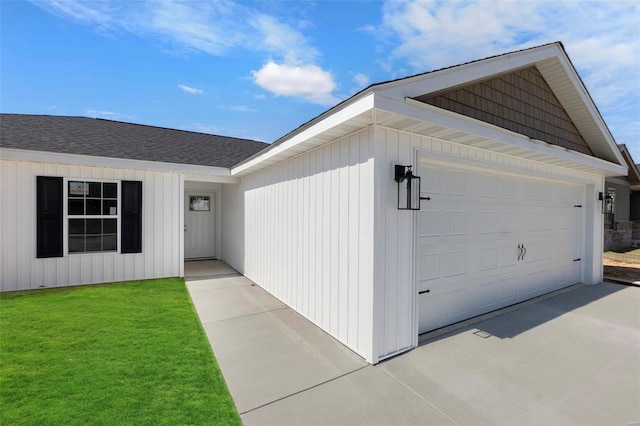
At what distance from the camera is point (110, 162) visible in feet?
20.3

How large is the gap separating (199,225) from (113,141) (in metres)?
3.44

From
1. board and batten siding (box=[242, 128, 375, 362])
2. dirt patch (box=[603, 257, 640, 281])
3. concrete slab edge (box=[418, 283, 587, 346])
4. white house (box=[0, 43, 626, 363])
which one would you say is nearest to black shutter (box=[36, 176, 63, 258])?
white house (box=[0, 43, 626, 363])

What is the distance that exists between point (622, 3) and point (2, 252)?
1137cm

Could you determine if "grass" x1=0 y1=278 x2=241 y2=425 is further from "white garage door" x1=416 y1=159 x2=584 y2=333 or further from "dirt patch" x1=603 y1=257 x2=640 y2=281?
"dirt patch" x1=603 y1=257 x2=640 y2=281

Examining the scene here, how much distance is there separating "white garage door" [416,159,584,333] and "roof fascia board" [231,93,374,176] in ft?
4.63

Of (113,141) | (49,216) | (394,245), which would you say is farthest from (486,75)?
(113,141)

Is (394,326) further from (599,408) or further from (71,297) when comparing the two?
(71,297)

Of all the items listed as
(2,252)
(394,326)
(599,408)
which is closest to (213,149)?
→ (2,252)

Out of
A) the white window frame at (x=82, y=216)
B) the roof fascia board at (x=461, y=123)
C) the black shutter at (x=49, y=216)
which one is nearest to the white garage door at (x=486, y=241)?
the roof fascia board at (x=461, y=123)

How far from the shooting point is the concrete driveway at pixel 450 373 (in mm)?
2291

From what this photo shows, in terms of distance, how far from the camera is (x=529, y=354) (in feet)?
10.7

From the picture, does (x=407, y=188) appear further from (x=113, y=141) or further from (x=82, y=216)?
(x=113, y=141)

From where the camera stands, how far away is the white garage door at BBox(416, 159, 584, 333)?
3.92 meters

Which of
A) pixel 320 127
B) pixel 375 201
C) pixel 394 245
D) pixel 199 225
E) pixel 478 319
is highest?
pixel 320 127
